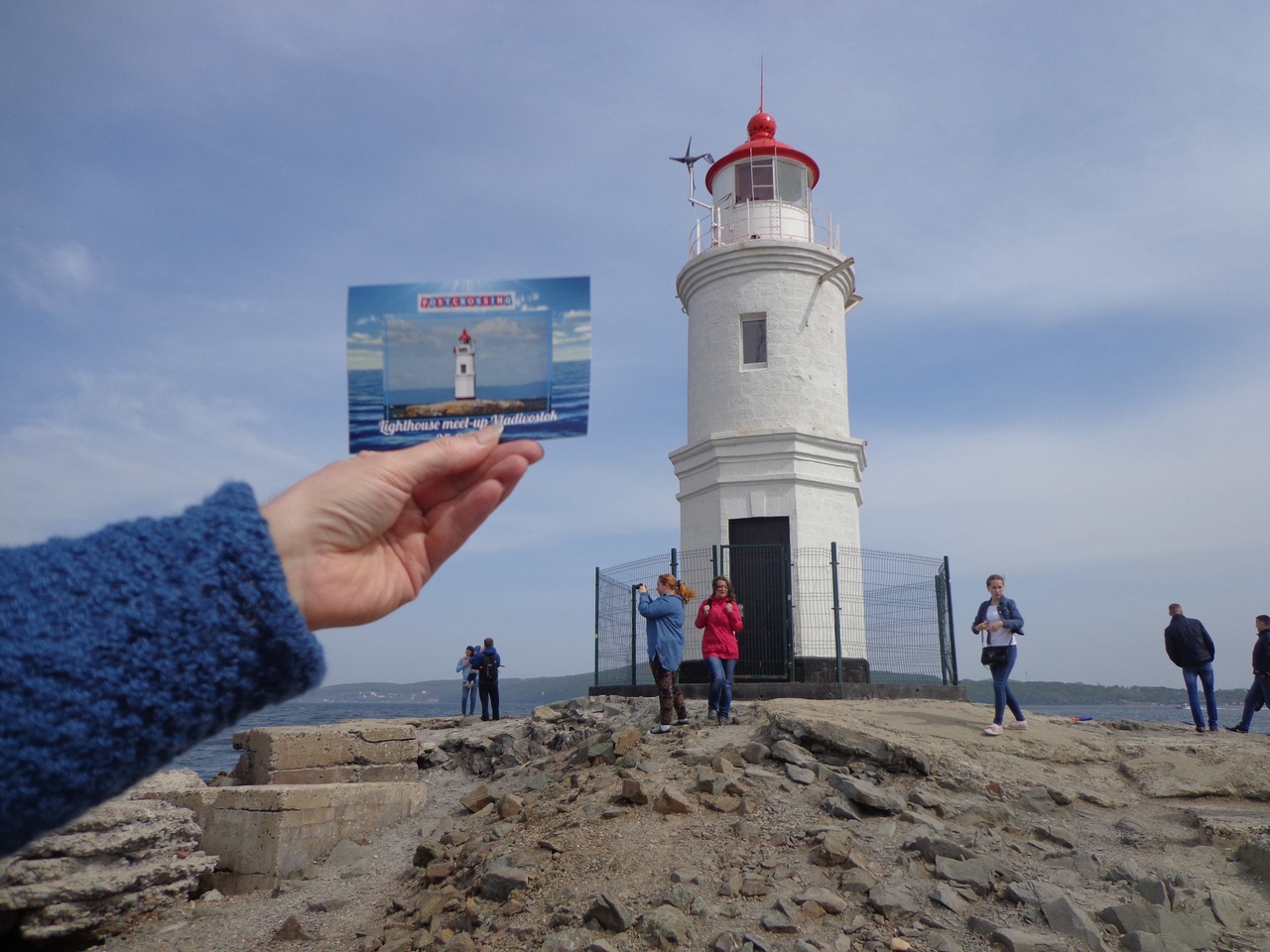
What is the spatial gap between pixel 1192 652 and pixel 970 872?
23.9 ft

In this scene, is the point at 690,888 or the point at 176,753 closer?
the point at 176,753

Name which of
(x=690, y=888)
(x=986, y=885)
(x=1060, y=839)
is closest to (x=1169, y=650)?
(x=1060, y=839)

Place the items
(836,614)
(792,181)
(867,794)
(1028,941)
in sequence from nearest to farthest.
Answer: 1. (1028,941)
2. (867,794)
3. (836,614)
4. (792,181)

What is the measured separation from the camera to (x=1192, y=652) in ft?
38.6

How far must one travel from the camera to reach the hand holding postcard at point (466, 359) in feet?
6.34

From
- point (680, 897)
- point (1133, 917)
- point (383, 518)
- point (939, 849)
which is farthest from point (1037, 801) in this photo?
point (383, 518)

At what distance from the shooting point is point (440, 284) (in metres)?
1.95

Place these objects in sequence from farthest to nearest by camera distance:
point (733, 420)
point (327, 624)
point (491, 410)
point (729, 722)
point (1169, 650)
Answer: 1. point (733, 420)
2. point (1169, 650)
3. point (729, 722)
4. point (491, 410)
5. point (327, 624)

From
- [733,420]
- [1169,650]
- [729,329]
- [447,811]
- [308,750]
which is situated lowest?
[447,811]

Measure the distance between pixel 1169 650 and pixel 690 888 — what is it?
8759mm

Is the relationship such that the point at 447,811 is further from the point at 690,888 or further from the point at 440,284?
the point at 440,284

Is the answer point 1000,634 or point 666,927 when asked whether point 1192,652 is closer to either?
point 1000,634

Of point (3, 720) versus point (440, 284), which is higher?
point (440, 284)

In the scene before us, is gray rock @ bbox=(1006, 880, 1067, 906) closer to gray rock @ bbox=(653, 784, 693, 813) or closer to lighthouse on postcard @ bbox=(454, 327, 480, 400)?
gray rock @ bbox=(653, 784, 693, 813)
